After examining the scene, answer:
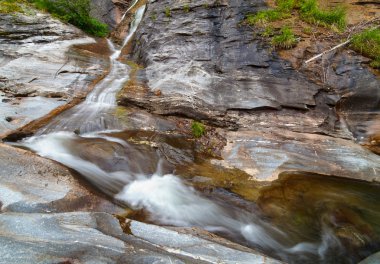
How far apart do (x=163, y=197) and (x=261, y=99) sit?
160 inches

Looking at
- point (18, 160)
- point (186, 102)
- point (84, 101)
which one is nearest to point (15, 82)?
point (84, 101)

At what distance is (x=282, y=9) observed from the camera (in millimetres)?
10539

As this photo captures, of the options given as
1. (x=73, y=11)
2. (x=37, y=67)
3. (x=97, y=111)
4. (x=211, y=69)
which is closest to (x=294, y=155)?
(x=211, y=69)

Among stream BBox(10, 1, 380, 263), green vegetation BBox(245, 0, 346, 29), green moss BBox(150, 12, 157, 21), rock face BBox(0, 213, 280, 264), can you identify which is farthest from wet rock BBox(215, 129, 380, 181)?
green moss BBox(150, 12, 157, 21)

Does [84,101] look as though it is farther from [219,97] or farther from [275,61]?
[275,61]

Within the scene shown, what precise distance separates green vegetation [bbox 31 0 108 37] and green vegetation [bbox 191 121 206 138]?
27.7 feet

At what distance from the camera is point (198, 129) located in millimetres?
7035

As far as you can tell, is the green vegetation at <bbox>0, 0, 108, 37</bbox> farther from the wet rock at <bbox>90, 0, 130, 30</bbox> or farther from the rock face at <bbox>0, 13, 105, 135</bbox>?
the wet rock at <bbox>90, 0, 130, 30</bbox>

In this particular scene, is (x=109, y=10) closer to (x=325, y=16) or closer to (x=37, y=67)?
(x=37, y=67)

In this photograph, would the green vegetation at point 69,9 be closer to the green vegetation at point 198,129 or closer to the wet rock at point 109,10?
the wet rock at point 109,10

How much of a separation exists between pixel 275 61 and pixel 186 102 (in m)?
3.07

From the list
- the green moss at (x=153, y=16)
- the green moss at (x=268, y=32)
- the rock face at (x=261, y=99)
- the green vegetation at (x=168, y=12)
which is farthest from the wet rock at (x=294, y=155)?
the green moss at (x=153, y=16)

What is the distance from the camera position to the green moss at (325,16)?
10031 mm

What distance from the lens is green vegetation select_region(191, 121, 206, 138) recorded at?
698 centimetres
